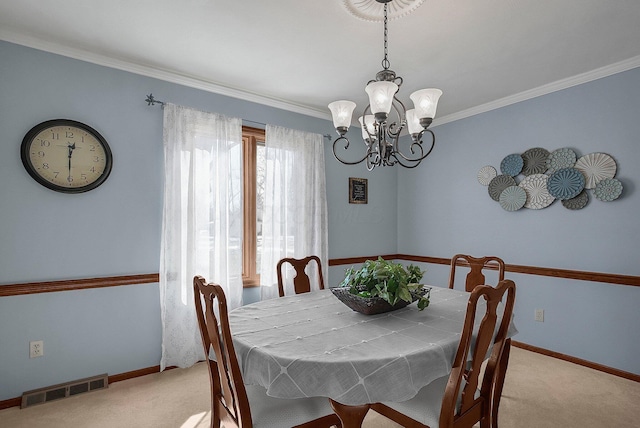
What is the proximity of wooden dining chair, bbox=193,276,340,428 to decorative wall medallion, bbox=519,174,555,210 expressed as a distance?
2.84 metres

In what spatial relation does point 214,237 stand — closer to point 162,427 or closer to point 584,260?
point 162,427

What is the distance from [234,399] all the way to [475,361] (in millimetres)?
989

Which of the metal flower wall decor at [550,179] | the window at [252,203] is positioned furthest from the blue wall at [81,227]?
the metal flower wall decor at [550,179]

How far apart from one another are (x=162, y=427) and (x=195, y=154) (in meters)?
2.04

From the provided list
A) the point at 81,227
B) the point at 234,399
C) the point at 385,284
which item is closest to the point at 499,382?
the point at 385,284

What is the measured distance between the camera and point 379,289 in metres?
1.75

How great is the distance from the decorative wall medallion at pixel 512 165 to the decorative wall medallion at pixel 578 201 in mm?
521

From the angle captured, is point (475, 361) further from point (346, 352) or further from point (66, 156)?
point (66, 156)

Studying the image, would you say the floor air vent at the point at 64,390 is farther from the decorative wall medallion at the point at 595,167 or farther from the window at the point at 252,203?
the decorative wall medallion at the point at 595,167

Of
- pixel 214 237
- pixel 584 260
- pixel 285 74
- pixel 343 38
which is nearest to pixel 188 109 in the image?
pixel 285 74

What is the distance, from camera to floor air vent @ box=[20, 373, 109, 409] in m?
2.26

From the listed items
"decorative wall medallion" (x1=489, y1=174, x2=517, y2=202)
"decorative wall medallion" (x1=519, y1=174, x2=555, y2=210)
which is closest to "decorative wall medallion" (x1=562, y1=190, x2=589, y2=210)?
"decorative wall medallion" (x1=519, y1=174, x2=555, y2=210)

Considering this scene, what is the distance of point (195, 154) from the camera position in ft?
9.71

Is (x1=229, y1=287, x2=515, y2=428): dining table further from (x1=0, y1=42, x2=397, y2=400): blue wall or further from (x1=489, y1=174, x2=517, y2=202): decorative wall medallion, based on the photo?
(x1=489, y1=174, x2=517, y2=202): decorative wall medallion
